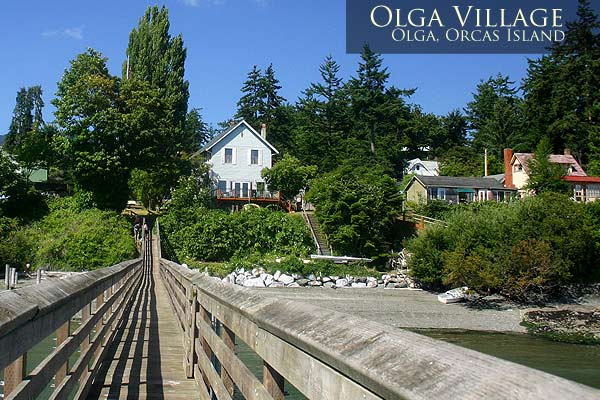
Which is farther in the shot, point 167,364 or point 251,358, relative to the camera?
point 251,358

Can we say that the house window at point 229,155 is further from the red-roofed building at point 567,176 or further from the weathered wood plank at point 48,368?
the weathered wood plank at point 48,368

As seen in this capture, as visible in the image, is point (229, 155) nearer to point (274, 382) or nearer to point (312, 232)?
point (312, 232)

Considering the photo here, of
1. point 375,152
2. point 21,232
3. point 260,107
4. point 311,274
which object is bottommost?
point 311,274

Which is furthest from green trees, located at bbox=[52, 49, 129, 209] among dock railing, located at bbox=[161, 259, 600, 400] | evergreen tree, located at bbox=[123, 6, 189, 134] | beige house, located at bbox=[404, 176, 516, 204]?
dock railing, located at bbox=[161, 259, 600, 400]

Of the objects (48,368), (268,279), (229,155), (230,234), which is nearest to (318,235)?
(230,234)

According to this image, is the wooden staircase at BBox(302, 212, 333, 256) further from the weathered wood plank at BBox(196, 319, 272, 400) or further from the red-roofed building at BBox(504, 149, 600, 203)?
the weathered wood plank at BBox(196, 319, 272, 400)

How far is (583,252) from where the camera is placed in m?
36.9

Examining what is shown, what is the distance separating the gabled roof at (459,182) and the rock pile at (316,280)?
16.6 metres

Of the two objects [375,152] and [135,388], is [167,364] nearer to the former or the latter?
[135,388]

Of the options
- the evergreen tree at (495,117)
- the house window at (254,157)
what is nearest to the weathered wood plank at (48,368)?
the house window at (254,157)

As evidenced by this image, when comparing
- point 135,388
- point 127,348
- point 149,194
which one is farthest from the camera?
point 149,194

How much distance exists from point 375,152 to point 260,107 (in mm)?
22598

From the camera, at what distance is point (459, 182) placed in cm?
5678

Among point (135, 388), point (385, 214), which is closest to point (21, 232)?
point (385, 214)
